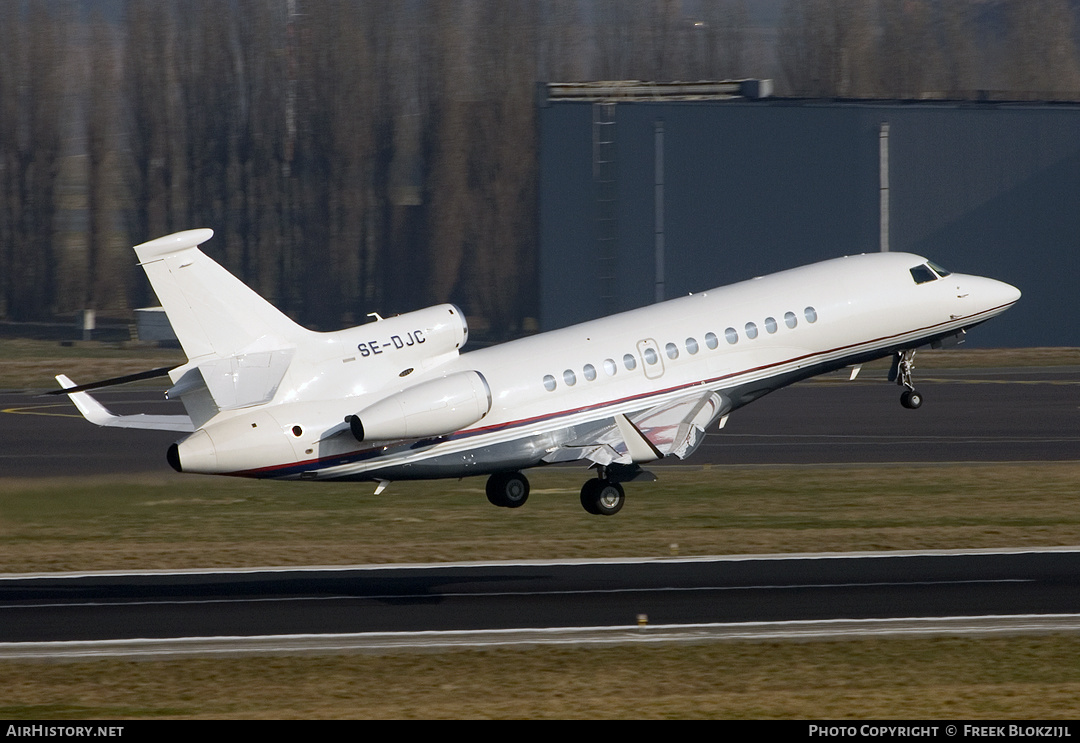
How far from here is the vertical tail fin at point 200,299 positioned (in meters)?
23.3

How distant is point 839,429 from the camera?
42062 mm

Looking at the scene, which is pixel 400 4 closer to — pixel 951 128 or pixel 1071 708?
pixel 951 128

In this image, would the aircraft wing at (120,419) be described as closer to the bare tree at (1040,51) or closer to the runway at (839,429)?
the runway at (839,429)

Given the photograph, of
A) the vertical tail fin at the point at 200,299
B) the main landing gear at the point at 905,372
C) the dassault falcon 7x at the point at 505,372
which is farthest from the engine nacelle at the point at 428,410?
A: the main landing gear at the point at 905,372

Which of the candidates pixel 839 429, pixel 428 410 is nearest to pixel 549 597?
pixel 428 410

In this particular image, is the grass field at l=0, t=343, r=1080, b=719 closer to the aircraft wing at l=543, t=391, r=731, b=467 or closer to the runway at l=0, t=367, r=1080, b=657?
the runway at l=0, t=367, r=1080, b=657

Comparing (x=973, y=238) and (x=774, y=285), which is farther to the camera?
(x=973, y=238)

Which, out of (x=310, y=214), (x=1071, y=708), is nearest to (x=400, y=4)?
(x=310, y=214)

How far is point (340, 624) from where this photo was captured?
21219mm

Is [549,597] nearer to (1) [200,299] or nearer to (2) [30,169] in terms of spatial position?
(1) [200,299]

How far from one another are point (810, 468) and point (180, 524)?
1607 cm

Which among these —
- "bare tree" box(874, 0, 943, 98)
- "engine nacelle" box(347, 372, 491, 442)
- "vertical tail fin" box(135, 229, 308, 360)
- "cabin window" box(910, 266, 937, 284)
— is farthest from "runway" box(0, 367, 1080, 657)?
"bare tree" box(874, 0, 943, 98)

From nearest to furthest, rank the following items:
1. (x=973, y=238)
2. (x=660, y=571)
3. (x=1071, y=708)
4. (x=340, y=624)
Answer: (x=1071, y=708) < (x=340, y=624) < (x=660, y=571) < (x=973, y=238)

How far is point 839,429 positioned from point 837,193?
2518 centimetres
